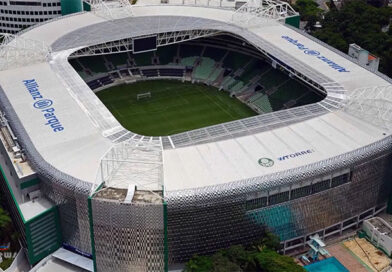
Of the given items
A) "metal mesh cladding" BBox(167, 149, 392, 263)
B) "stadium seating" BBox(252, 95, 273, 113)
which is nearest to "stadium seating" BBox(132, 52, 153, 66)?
"stadium seating" BBox(252, 95, 273, 113)

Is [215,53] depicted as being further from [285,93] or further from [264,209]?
[264,209]

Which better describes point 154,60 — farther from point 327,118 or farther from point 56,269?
point 56,269

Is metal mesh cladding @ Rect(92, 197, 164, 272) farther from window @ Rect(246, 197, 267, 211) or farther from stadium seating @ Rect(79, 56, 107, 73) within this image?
stadium seating @ Rect(79, 56, 107, 73)

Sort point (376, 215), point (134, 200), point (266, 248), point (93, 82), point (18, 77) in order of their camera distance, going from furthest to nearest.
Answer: point (93, 82) → point (18, 77) → point (376, 215) → point (266, 248) → point (134, 200)

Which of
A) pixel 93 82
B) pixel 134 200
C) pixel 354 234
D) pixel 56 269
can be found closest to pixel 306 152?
pixel 354 234

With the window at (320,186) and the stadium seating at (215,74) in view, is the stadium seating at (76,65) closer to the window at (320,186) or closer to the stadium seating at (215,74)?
the stadium seating at (215,74)

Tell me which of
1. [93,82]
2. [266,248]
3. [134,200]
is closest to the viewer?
[134,200]
